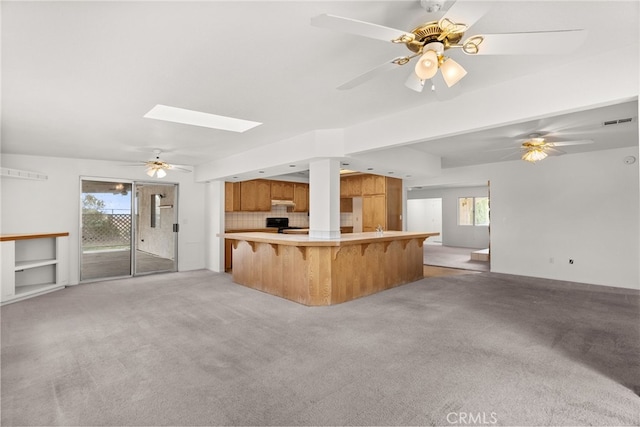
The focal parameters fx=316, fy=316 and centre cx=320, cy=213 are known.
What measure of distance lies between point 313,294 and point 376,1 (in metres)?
3.44

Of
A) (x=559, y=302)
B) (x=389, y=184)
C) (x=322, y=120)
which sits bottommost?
(x=559, y=302)

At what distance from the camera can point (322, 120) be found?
4047 mm

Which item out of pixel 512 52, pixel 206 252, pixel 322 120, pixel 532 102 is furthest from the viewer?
pixel 206 252

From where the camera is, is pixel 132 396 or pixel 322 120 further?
pixel 322 120

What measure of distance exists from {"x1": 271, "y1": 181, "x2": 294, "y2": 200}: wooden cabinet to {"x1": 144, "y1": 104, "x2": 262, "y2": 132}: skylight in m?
3.85

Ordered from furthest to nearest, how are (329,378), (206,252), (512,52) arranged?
(206,252) < (329,378) < (512,52)

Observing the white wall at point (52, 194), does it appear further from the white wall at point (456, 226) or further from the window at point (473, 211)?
the window at point (473, 211)

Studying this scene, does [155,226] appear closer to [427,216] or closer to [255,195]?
[255,195]

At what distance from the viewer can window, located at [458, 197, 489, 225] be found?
38.1 ft

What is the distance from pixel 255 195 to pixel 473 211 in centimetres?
832

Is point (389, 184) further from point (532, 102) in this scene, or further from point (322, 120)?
point (532, 102)

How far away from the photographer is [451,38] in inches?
74.0

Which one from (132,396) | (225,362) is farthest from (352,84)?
(132,396)

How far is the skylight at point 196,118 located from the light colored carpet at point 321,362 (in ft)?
8.02
